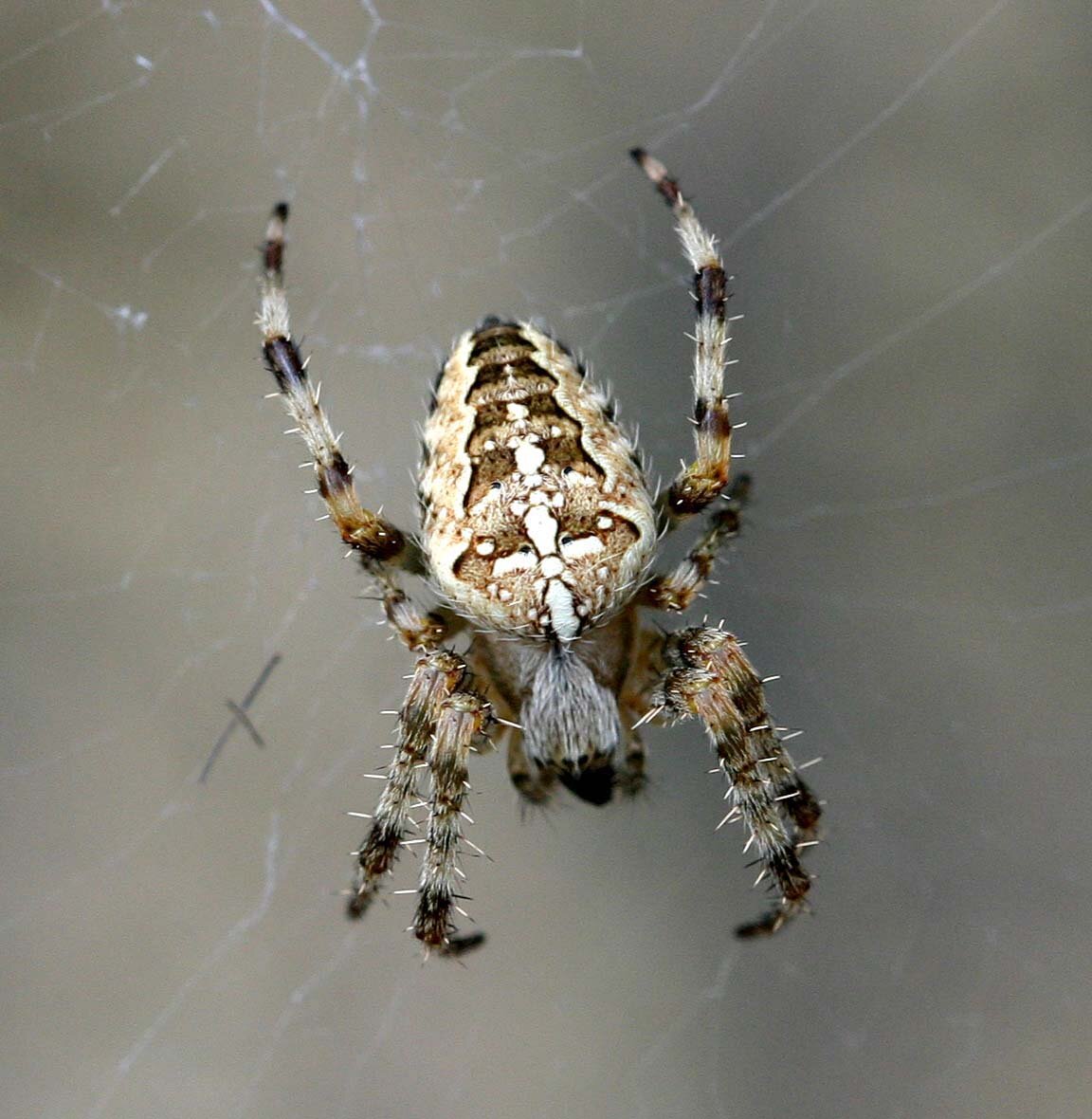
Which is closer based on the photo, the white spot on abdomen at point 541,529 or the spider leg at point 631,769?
the white spot on abdomen at point 541,529

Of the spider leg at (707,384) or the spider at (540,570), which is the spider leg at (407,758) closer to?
the spider at (540,570)

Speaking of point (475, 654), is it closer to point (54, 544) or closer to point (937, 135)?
point (54, 544)

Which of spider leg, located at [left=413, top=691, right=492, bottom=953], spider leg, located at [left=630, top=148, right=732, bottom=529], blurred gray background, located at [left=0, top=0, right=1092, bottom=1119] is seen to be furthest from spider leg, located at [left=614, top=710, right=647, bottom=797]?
blurred gray background, located at [left=0, top=0, right=1092, bottom=1119]

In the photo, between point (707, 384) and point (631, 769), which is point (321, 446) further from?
point (631, 769)

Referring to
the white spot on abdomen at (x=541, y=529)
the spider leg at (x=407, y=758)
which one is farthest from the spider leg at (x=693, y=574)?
the spider leg at (x=407, y=758)

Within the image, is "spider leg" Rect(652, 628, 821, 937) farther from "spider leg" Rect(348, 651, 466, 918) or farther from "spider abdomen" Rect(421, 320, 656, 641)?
"spider leg" Rect(348, 651, 466, 918)

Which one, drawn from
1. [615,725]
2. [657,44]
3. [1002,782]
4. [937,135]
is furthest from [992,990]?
[657,44]
